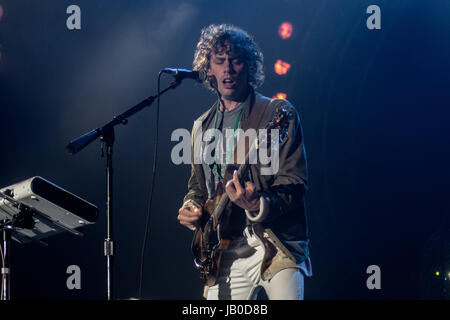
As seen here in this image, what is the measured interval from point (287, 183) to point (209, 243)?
54 cm

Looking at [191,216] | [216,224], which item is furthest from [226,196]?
[191,216]

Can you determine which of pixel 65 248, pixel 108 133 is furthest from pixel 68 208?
pixel 65 248

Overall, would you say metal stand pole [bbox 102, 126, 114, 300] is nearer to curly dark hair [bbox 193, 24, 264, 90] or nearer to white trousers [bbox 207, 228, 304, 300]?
white trousers [bbox 207, 228, 304, 300]

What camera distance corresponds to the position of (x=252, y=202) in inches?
81.7

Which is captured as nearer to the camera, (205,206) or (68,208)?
(68,208)

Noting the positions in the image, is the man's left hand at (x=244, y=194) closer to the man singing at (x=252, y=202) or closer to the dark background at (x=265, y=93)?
the man singing at (x=252, y=202)

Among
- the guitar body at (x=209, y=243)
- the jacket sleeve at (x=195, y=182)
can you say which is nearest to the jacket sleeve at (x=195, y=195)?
the jacket sleeve at (x=195, y=182)

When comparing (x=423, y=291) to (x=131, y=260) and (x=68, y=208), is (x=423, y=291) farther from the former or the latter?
(x=68, y=208)

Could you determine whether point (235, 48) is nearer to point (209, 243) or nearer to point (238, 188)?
point (238, 188)

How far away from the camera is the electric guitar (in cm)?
227

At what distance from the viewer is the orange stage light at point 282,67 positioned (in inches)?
134
